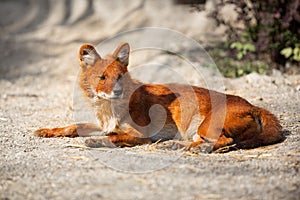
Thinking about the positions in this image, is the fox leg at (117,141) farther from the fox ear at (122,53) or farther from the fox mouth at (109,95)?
the fox ear at (122,53)

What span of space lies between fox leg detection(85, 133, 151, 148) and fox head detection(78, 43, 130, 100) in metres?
0.41

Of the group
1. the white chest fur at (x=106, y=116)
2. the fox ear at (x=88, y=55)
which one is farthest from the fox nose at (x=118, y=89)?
the fox ear at (x=88, y=55)

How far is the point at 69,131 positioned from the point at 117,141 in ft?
2.47

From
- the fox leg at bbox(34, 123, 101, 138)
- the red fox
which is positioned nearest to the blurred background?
the red fox

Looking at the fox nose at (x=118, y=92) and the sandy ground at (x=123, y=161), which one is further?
the fox nose at (x=118, y=92)

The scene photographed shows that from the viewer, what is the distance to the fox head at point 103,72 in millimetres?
5348

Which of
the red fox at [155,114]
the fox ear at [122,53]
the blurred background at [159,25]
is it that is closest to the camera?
the red fox at [155,114]

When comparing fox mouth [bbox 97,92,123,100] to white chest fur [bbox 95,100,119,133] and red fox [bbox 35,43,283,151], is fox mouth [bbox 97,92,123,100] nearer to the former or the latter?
red fox [bbox 35,43,283,151]

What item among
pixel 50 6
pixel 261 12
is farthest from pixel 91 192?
pixel 50 6

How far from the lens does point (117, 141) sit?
5.41m

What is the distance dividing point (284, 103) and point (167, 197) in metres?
3.64

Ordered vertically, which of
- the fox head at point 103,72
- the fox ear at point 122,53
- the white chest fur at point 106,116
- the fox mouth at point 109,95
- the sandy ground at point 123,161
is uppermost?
the fox ear at point 122,53

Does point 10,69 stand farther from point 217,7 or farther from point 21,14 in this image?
point 21,14

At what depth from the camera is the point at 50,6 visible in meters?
17.2
